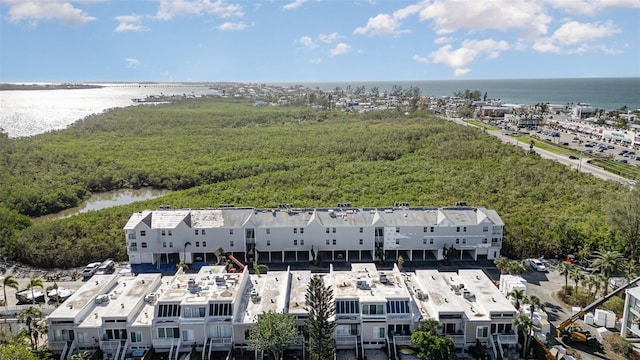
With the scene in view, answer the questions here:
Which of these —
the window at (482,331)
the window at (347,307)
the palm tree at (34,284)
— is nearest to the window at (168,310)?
the window at (347,307)

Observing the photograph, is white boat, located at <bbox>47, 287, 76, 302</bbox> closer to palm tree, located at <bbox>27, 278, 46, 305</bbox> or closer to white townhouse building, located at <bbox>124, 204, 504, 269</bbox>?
palm tree, located at <bbox>27, 278, 46, 305</bbox>

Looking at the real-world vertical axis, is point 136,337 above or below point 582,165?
below

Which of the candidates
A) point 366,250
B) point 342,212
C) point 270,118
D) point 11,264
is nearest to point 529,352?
point 366,250

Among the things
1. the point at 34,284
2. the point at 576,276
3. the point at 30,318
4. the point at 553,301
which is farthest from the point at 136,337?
the point at 576,276

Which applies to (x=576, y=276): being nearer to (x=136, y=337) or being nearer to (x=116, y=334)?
(x=136, y=337)

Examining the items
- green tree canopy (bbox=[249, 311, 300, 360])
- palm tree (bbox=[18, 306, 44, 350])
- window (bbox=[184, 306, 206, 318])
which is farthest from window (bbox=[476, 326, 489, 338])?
palm tree (bbox=[18, 306, 44, 350])

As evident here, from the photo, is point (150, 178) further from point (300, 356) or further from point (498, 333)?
point (498, 333)
